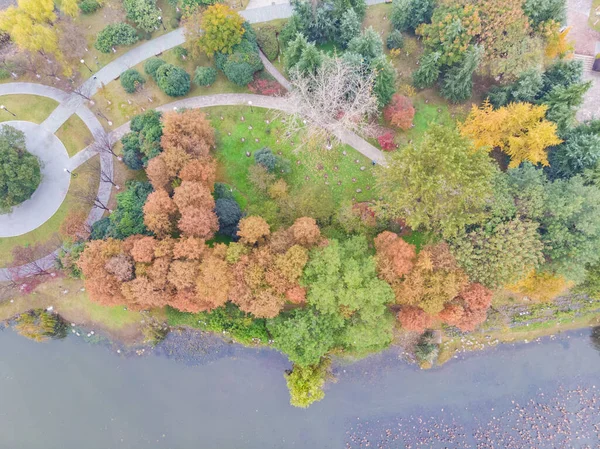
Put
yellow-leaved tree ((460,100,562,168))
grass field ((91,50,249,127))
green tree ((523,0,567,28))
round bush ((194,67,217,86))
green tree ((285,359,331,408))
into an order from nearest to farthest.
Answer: yellow-leaved tree ((460,100,562,168)) → green tree ((523,0,567,28)) → green tree ((285,359,331,408)) → round bush ((194,67,217,86)) → grass field ((91,50,249,127))

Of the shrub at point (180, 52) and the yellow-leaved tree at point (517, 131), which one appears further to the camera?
the shrub at point (180, 52)

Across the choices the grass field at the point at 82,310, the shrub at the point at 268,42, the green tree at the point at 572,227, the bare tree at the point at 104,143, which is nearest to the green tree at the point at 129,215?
the bare tree at the point at 104,143

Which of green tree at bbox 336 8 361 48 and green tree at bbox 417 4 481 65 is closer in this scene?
green tree at bbox 417 4 481 65

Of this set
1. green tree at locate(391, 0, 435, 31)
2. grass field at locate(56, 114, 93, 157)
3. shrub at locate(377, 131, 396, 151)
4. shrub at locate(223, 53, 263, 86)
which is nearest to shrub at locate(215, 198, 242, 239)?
shrub at locate(223, 53, 263, 86)

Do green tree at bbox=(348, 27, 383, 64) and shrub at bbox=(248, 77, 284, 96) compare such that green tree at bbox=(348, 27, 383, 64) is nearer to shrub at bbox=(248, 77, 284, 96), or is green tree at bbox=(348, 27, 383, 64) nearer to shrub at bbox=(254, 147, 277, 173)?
shrub at bbox=(248, 77, 284, 96)

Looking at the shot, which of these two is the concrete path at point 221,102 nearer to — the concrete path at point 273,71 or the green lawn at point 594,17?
the concrete path at point 273,71

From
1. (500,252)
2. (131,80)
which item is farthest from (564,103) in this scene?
(131,80)
